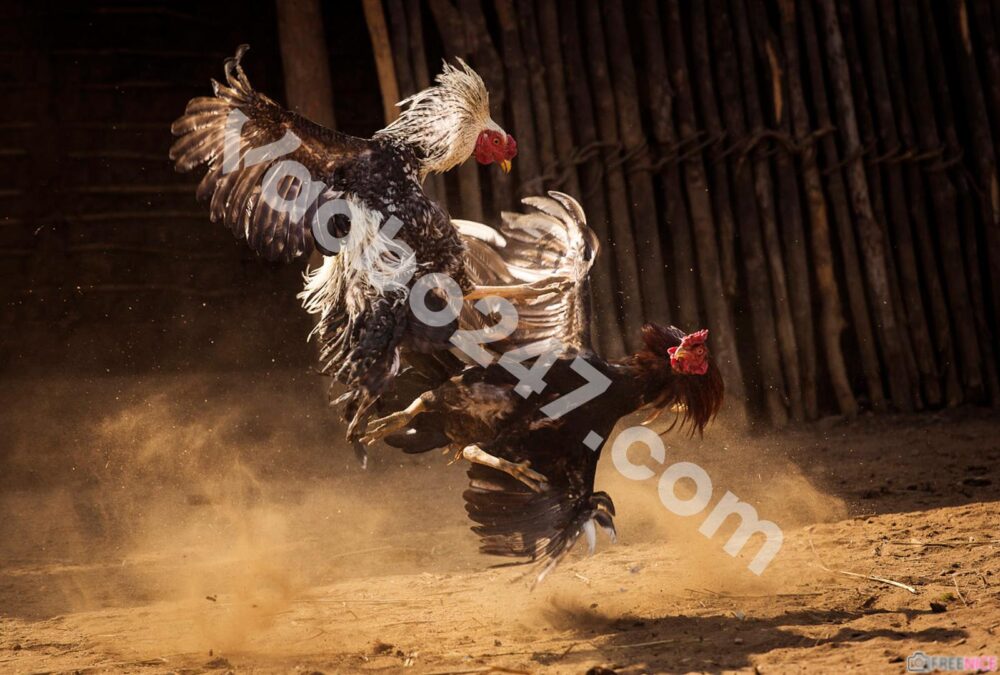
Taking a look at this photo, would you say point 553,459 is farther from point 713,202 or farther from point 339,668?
point 713,202

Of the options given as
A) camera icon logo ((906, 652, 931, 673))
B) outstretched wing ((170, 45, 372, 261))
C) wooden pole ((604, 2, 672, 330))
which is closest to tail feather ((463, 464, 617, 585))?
camera icon logo ((906, 652, 931, 673))

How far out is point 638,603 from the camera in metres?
4.54

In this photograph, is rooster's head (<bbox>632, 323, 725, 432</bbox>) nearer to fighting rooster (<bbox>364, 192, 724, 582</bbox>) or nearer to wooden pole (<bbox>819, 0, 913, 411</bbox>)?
fighting rooster (<bbox>364, 192, 724, 582</bbox>)

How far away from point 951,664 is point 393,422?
2.52 metres

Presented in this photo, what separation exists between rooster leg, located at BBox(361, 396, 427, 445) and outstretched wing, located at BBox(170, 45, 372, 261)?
2.83 ft

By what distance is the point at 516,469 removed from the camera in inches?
170

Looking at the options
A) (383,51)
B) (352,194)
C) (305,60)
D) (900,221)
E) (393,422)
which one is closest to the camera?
(352,194)

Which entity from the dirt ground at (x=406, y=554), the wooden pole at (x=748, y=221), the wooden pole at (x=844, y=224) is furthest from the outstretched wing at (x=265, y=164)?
the wooden pole at (x=844, y=224)

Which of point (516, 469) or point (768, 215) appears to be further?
point (768, 215)

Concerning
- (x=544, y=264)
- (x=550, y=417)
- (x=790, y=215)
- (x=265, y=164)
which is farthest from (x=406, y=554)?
(x=790, y=215)

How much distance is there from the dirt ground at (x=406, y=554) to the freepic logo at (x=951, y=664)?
0.22 feet

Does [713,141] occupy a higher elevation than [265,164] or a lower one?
higher

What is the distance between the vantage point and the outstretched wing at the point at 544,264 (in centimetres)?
494

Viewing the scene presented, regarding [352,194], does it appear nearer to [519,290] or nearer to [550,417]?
[519,290]
